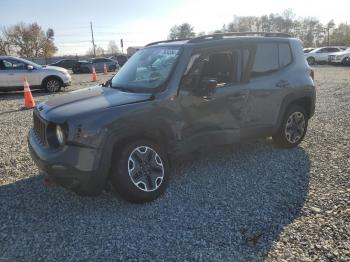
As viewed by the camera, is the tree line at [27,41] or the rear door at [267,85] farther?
the tree line at [27,41]

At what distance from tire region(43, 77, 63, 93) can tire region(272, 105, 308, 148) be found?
11.7 meters

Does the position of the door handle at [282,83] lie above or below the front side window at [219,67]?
below

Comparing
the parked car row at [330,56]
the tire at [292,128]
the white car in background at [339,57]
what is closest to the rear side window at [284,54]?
the tire at [292,128]

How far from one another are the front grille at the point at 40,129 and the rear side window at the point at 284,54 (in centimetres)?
→ 362

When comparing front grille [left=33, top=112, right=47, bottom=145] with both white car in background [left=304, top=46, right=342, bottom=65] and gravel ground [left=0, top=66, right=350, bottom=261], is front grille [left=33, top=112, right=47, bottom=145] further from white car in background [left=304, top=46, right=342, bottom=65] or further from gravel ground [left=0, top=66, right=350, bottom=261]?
white car in background [left=304, top=46, right=342, bottom=65]

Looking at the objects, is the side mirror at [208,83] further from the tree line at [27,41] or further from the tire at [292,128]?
the tree line at [27,41]

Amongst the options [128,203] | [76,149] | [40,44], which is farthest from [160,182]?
[40,44]

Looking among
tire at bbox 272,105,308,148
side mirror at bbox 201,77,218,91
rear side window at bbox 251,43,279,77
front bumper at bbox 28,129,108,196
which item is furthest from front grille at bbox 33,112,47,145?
tire at bbox 272,105,308,148

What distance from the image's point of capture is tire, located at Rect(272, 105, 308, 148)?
5.79 meters

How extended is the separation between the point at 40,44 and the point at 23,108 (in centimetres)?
7541

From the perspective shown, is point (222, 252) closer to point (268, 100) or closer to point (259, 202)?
point (259, 202)

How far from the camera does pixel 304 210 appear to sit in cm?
394

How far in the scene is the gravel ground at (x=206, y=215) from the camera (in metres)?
3.30

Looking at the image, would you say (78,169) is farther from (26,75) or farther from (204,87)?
(26,75)
